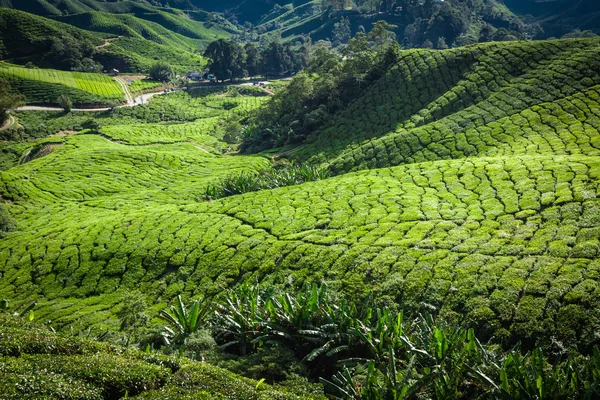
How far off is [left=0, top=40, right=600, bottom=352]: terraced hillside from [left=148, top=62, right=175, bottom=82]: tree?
7582cm

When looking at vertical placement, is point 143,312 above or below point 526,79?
below

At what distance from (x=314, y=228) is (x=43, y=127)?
76.3m

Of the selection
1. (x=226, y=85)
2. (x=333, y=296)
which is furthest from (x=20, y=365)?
(x=226, y=85)

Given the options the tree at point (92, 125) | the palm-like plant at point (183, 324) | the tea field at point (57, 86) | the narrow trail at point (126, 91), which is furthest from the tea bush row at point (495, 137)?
the tea field at point (57, 86)

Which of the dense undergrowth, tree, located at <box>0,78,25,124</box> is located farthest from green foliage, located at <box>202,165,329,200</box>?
tree, located at <box>0,78,25,124</box>

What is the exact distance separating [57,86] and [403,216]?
339 feet

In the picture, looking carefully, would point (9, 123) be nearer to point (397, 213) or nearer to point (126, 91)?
point (126, 91)

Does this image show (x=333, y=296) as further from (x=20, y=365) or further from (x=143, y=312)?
(x=20, y=365)

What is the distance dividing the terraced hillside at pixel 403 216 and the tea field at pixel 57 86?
51633 millimetres

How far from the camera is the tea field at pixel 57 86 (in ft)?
310

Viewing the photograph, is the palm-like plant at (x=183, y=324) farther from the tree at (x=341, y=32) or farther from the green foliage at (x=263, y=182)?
the tree at (x=341, y=32)

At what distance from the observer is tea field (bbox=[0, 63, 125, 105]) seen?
94.4 m

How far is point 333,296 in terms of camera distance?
1762 centimetres

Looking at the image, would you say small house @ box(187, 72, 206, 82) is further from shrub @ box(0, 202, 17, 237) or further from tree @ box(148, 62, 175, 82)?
shrub @ box(0, 202, 17, 237)
